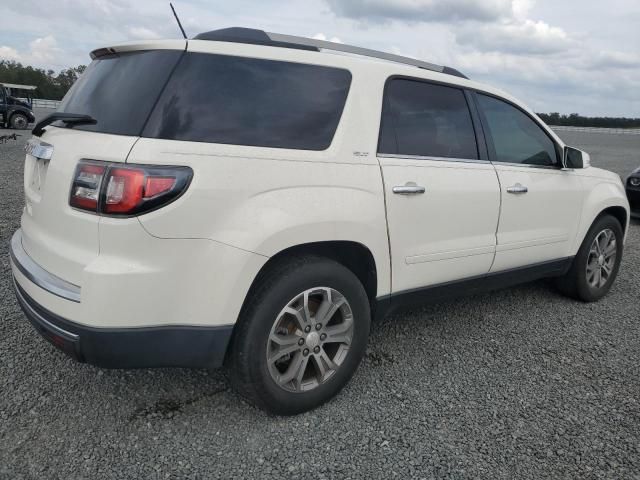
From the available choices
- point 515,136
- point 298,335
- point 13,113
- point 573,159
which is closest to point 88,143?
point 298,335

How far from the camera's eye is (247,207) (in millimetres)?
2287

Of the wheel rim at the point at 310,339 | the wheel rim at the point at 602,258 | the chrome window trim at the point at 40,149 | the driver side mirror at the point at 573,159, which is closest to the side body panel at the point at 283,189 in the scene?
the wheel rim at the point at 310,339

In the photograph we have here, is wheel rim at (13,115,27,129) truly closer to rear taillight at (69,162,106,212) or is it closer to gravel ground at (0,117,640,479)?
gravel ground at (0,117,640,479)

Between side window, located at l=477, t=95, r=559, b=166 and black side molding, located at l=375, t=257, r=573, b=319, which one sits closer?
black side molding, located at l=375, t=257, r=573, b=319

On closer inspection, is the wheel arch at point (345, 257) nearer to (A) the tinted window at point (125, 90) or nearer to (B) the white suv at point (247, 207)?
(B) the white suv at point (247, 207)

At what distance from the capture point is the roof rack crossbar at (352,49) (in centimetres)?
276

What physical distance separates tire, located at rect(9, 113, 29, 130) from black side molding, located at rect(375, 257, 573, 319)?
881 inches

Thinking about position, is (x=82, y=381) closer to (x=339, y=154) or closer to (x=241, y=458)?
(x=241, y=458)

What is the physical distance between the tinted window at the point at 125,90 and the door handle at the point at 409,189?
1.26 m

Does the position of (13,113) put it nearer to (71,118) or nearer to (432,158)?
(71,118)

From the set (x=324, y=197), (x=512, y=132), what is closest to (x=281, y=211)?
(x=324, y=197)

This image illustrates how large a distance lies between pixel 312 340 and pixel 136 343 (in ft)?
2.77

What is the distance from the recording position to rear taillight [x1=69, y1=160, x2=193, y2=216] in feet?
6.90

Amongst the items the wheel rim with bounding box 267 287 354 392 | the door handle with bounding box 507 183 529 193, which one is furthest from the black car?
the wheel rim with bounding box 267 287 354 392
